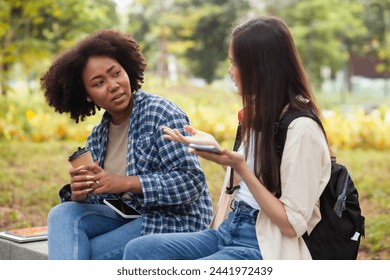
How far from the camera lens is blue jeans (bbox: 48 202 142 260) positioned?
251cm

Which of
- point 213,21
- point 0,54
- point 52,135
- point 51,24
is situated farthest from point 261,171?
point 213,21

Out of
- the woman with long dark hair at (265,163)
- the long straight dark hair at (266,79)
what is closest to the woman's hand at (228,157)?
the woman with long dark hair at (265,163)

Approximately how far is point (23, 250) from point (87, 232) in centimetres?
63

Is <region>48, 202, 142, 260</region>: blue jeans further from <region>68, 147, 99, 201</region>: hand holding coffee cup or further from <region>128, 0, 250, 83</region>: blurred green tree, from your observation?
<region>128, 0, 250, 83</region>: blurred green tree

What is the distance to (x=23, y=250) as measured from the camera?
3.12 metres

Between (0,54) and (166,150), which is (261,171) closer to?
(166,150)

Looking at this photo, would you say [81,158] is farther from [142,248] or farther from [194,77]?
[194,77]

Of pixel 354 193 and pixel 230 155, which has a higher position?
pixel 230 155

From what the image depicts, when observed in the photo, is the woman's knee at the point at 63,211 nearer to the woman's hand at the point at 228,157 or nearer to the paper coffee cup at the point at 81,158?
the paper coffee cup at the point at 81,158

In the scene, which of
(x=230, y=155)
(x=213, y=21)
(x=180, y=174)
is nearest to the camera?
(x=230, y=155)

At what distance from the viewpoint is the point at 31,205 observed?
546 cm

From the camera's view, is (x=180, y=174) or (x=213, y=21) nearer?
(x=180, y=174)
